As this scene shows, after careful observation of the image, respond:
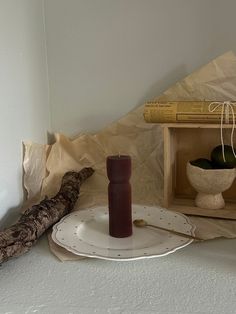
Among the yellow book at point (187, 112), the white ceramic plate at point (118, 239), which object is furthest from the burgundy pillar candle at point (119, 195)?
the yellow book at point (187, 112)

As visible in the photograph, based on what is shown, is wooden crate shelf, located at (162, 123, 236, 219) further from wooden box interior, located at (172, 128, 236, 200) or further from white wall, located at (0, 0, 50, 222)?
white wall, located at (0, 0, 50, 222)

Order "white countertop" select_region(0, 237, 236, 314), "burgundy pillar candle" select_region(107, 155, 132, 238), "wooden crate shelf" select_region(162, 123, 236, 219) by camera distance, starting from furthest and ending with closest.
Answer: "wooden crate shelf" select_region(162, 123, 236, 219), "burgundy pillar candle" select_region(107, 155, 132, 238), "white countertop" select_region(0, 237, 236, 314)

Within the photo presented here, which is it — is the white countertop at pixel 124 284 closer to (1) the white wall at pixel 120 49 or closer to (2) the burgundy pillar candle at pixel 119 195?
(2) the burgundy pillar candle at pixel 119 195

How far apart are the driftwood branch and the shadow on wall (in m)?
0.24

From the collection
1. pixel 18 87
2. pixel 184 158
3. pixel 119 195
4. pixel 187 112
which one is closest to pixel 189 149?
pixel 184 158

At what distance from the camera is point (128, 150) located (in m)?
0.86

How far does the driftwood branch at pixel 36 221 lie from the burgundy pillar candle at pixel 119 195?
0.36ft

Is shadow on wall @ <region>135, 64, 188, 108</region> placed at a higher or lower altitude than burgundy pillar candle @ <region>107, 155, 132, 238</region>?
higher

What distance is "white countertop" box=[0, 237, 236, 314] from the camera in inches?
17.4

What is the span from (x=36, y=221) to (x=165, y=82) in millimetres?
413

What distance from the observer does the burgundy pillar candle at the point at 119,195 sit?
0.58 meters

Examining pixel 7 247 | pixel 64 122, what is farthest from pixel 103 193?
pixel 7 247

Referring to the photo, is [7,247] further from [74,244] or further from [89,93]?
[89,93]

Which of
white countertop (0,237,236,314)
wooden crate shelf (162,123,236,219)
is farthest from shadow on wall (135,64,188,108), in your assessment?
white countertop (0,237,236,314)
